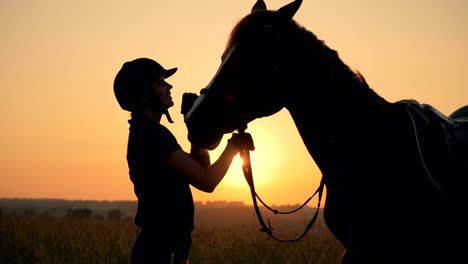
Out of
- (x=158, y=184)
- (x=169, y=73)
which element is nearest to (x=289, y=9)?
(x=169, y=73)

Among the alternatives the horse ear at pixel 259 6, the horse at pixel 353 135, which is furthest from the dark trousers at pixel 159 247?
the horse ear at pixel 259 6

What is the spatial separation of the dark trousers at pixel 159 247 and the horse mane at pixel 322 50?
1.46 m

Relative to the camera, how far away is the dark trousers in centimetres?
383

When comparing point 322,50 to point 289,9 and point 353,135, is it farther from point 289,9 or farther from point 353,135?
point 353,135

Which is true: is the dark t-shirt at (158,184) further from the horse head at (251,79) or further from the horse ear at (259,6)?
the horse ear at (259,6)

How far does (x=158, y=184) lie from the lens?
3881mm

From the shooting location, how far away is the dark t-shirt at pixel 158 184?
3.84m

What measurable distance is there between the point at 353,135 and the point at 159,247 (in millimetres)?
1646

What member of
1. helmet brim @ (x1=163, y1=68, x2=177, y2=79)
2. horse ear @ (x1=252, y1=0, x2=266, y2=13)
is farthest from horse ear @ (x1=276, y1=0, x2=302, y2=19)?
helmet brim @ (x1=163, y1=68, x2=177, y2=79)

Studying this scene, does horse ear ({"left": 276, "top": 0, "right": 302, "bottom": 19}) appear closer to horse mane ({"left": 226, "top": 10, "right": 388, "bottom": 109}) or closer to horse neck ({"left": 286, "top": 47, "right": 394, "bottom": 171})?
horse mane ({"left": 226, "top": 10, "right": 388, "bottom": 109})

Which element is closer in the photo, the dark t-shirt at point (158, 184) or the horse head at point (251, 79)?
the horse head at point (251, 79)

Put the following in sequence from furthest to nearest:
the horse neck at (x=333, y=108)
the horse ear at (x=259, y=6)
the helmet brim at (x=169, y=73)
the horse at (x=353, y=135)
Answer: the helmet brim at (x=169, y=73), the horse ear at (x=259, y=6), the horse neck at (x=333, y=108), the horse at (x=353, y=135)

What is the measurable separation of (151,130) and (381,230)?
1785 mm

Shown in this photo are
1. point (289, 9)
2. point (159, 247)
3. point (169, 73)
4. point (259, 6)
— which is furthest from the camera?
point (169, 73)
